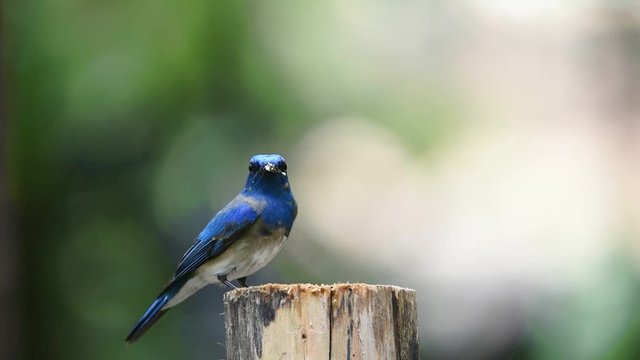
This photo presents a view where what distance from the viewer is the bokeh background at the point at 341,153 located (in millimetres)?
8750

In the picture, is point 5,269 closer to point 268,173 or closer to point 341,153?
Result: point 341,153

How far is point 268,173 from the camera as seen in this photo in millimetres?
5145

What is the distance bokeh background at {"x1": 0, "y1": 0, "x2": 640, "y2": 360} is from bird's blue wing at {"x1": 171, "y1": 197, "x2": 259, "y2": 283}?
354cm

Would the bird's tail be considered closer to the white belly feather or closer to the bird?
the bird

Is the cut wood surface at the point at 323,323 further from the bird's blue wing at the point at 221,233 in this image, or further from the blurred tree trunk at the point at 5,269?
the blurred tree trunk at the point at 5,269

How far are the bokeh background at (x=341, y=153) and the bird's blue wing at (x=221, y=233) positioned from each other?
354 cm

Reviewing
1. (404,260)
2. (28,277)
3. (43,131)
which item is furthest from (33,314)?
(404,260)

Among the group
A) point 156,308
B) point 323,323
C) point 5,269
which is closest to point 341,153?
point 5,269

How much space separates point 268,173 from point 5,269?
340 centimetres

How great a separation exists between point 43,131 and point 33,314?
150 cm

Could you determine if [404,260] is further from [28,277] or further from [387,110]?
[28,277]

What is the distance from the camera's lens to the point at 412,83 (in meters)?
9.55

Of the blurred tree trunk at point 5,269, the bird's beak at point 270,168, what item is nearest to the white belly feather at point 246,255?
the bird's beak at point 270,168

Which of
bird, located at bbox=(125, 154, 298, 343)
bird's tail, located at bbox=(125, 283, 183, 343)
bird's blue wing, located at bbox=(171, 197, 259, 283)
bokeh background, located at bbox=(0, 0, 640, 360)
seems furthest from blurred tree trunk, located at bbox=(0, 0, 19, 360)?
bird's blue wing, located at bbox=(171, 197, 259, 283)
